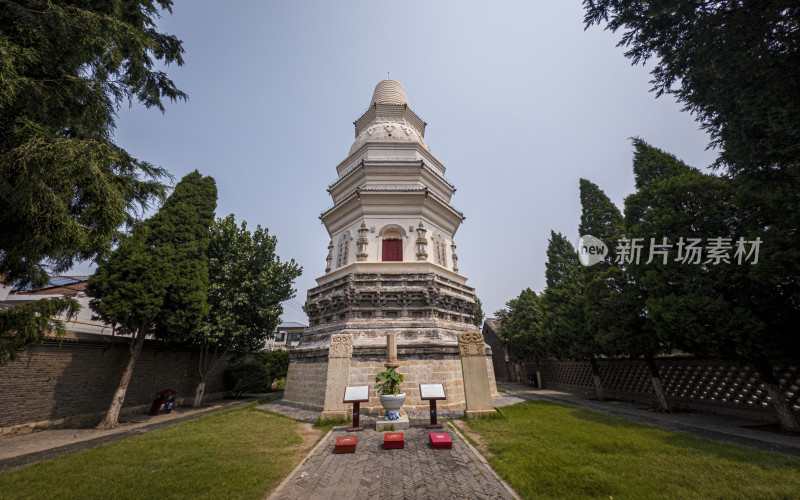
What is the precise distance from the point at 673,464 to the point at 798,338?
698 centimetres

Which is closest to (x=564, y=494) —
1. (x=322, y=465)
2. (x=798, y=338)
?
(x=322, y=465)

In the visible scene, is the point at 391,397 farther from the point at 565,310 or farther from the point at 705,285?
the point at 565,310

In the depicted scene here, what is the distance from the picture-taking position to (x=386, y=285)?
551 inches

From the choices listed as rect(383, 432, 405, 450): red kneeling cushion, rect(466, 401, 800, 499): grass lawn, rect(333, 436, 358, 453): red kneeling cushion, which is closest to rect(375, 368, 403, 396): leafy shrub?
rect(383, 432, 405, 450): red kneeling cushion

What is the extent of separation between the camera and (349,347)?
10070 mm

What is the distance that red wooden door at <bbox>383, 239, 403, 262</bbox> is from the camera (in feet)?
51.5

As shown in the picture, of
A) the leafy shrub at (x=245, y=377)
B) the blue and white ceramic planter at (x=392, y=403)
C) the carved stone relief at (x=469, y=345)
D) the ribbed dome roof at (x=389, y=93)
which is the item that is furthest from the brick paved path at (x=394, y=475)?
the ribbed dome roof at (x=389, y=93)

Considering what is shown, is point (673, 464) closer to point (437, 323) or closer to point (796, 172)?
point (796, 172)

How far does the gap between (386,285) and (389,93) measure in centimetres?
1563

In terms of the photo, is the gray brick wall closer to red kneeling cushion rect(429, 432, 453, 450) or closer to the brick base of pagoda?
the brick base of pagoda

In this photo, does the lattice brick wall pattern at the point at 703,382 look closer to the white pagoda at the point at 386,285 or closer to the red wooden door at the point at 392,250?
the white pagoda at the point at 386,285

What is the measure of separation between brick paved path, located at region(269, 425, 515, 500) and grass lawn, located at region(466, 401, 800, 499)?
511 mm

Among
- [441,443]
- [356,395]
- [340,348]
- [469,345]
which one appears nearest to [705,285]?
[469,345]

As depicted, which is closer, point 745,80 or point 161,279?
point 745,80
